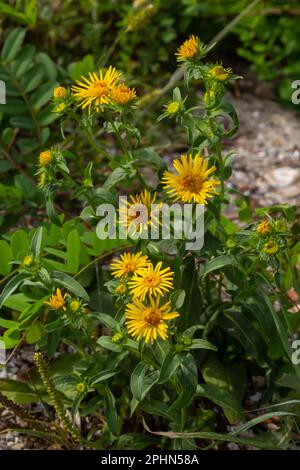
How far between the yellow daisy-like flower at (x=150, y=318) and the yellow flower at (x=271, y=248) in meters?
0.24

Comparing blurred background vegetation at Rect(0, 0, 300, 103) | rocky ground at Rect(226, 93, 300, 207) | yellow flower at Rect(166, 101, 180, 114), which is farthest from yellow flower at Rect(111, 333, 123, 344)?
blurred background vegetation at Rect(0, 0, 300, 103)

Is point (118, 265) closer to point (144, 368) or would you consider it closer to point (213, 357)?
point (144, 368)

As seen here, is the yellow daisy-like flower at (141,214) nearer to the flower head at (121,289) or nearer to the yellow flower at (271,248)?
the flower head at (121,289)

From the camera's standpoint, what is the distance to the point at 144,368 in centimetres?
170

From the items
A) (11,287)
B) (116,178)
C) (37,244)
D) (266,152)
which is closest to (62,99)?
(116,178)

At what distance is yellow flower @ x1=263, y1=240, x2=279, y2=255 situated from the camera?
162 centimetres

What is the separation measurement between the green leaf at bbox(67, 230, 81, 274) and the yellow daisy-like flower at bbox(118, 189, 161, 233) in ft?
0.47

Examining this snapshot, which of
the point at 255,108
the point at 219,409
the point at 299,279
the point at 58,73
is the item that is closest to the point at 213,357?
the point at 219,409

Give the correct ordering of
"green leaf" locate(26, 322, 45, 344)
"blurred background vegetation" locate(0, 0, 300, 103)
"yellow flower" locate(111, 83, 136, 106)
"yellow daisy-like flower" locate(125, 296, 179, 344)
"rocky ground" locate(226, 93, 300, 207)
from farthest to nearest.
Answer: "blurred background vegetation" locate(0, 0, 300, 103) → "rocky ground" locate(226, 93, 300, 207) → "green leaf" locate(26, 322, 45, 344) → "yellow flower" locate(111, 83, 136, 106) → "yellow daisy-like flower" locate(125, 296, 179, 344)

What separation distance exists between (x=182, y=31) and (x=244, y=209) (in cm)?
135

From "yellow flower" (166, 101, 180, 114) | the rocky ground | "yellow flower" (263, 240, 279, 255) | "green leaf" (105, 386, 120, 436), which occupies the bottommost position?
"green leaf" (105, 386, 120, 436)

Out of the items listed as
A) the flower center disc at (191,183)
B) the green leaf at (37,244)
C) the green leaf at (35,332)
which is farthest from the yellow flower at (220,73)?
the green leaf at (35,332)

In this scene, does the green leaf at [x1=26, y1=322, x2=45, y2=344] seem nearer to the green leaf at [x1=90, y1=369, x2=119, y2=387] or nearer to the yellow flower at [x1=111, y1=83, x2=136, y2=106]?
the green leaf at [x1=90, y1=369, x2=119, y2=387]

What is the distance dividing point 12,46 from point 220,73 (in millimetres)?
1065
